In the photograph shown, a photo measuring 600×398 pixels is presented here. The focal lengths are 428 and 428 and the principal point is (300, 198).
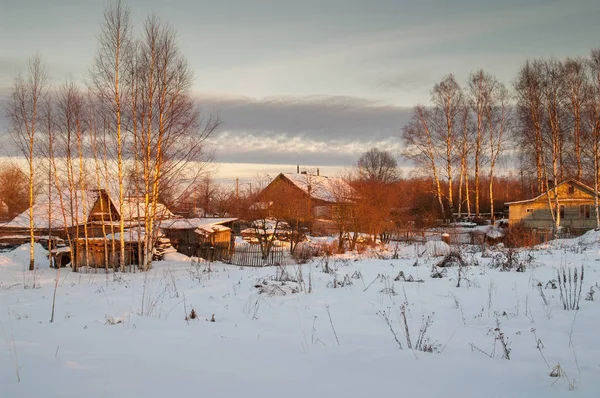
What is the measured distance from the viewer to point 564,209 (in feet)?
112

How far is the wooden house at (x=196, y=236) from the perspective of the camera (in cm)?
2214

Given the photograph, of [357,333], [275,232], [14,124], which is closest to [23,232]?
[14,124]

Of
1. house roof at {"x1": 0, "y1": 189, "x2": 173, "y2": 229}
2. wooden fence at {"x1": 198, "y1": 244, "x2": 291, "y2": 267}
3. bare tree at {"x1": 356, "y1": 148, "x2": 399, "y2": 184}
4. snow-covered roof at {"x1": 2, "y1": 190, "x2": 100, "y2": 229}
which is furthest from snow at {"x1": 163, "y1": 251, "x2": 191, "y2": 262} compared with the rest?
bare tree at {"x1": 356, "y1": 148, "x2": 399, "y2": 184}

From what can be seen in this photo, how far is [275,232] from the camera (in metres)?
22.1

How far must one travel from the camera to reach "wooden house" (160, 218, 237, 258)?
22.1 metres

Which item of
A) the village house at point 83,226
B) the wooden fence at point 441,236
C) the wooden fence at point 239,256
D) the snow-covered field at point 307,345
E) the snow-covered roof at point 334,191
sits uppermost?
the snow-covered roof at point 334,191

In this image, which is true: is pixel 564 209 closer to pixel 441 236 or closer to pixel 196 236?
pixel 441 236

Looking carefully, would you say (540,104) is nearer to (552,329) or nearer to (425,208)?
(425,208)

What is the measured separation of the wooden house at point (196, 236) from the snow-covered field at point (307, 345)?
48.0ft

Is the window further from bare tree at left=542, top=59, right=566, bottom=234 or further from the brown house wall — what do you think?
bare tree at left=542, top=59, right=566, bottom=234

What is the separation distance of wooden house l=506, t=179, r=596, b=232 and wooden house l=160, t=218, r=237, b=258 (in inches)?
894

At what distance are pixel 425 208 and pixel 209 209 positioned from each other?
26325mm

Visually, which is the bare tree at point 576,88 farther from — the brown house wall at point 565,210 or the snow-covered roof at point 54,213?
the snow-covered roof at point 54,213

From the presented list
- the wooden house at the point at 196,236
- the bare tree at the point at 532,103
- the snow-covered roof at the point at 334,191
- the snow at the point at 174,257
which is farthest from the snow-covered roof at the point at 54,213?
the bare tree at the point at 532,103
